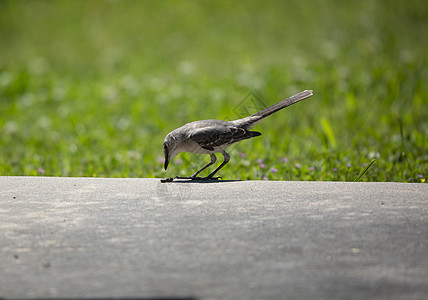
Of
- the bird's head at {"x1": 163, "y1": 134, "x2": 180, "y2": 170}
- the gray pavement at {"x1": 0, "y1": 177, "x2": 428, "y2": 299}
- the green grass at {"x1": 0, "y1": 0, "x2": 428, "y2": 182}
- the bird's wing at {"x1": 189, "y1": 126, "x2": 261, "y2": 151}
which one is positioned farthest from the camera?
the green grass at {"x1": 0, "y1": 0, "x2": 428, "y2": 182}

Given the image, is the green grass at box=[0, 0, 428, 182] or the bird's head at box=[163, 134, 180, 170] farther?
the green grass at box=[0, 0, 428, 182]

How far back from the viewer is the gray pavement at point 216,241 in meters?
2.68

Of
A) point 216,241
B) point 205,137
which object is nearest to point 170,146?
point 205,137

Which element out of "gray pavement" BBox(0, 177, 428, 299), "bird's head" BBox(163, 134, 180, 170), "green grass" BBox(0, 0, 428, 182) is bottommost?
"gray pavement" BBox(0, 177, 428, 299)

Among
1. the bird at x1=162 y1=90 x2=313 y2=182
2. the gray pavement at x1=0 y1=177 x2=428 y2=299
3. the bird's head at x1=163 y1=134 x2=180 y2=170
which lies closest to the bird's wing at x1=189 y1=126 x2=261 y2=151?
the bird at x1=162 y1=90 x2=313 y2=182

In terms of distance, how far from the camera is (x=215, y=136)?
5066mm

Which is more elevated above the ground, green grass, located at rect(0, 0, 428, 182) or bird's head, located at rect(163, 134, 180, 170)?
green grass, located at rect(0, 0, 428, 182)

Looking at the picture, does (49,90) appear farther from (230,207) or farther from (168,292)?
(168,292)

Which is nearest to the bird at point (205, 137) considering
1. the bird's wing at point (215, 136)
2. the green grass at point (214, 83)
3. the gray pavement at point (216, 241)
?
the bird's wing at point (215, 136)

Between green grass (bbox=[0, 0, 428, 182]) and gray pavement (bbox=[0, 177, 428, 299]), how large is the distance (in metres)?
1.57

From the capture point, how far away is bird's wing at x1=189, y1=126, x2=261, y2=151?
505cm

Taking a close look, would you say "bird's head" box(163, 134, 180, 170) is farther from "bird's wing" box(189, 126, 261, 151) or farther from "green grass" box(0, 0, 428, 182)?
"green grass" box(0, 0, 428, 182)

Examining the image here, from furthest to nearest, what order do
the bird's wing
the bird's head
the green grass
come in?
the green grass, the bird's head, the bird's wing

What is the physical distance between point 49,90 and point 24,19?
360cm
